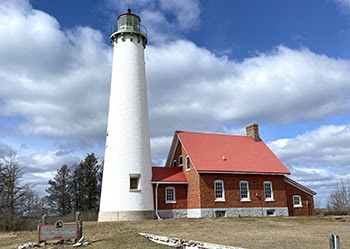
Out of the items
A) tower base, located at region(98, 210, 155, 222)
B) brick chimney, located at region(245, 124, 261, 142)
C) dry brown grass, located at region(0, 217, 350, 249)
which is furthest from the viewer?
brick chimney, located at region(245, 124, 261, 142)

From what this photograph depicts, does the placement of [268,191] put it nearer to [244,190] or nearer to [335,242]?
[244,190]

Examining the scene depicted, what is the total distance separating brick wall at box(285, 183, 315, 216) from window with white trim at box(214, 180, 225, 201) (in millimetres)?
7694

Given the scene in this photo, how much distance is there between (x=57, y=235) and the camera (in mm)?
16078

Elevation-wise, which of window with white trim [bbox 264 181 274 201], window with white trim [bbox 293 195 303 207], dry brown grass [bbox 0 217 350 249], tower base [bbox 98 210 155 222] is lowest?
dry brown grass [bbox 0 217 350 249]

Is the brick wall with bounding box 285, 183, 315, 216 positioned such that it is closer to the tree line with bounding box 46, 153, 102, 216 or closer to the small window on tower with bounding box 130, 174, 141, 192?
the small window on tower with bounding box 130, 174, 141, 192

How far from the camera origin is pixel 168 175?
2867 centimetres

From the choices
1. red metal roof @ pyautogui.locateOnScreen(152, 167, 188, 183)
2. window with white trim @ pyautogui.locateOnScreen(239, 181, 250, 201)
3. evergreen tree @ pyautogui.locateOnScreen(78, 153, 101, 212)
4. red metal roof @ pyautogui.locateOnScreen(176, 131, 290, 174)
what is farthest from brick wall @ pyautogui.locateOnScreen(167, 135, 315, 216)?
evergreen tree @ pyautogui.locateOnScreen(78, 153, 101, 212)

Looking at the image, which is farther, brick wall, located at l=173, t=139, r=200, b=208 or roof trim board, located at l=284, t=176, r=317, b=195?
roof trim board, located at l=284, t=176, r=317, b=195

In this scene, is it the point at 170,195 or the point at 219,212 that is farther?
the point at 170,195

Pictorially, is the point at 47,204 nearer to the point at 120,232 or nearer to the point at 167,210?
the point at 167,210

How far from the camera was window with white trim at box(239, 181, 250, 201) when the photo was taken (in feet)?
94.5

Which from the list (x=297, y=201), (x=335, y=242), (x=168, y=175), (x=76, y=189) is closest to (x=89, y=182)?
(x=76, y=189)

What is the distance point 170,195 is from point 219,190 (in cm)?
425

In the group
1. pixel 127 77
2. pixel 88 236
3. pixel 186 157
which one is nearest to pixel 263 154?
pixel 186 157
